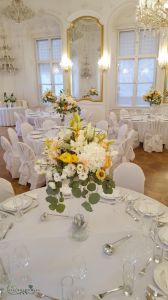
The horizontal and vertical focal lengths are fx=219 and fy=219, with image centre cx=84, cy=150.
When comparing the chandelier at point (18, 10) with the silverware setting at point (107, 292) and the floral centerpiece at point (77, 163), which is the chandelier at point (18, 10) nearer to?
the floral centerpiece at point (77, 163)

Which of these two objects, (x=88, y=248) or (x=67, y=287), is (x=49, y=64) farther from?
(x=67, y=287)

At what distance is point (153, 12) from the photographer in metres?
4.43

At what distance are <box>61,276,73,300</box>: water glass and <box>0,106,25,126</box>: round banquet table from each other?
29.3ft

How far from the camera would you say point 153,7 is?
4.48 m

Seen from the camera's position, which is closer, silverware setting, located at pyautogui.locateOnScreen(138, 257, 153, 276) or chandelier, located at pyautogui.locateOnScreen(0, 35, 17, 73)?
silverware setting, located at pyautogui.locateOnScreen(138, 257, 153, 276)

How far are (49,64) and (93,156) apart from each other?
30.5 ft

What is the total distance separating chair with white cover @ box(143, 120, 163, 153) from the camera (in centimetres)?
593

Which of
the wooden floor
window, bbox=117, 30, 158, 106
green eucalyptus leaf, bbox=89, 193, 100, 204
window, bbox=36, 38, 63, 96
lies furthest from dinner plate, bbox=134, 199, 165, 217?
window, bbox=36, 38, 63, 96

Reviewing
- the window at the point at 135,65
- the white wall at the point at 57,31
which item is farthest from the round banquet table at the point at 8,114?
the window at the point at 135,65

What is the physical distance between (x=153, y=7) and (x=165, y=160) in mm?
3345

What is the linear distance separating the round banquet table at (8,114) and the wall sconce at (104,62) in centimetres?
376

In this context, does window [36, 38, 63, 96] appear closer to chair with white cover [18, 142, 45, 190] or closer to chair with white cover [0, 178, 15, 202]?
chair with white cover [18, 142, 45, 190]

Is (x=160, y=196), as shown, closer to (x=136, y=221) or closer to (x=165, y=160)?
(x=165, y=160)

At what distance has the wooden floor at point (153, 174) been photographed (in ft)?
12.6
